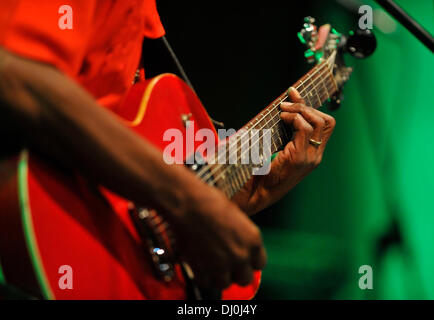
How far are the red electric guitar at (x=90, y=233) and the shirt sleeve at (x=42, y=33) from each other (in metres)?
0.11

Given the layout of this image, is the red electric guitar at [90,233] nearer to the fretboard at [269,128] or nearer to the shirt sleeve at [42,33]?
the fretboard at [269,128]

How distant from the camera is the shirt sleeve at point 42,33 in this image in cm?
48

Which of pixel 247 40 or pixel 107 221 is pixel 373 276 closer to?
pixel 247 40

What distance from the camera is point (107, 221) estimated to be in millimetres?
569

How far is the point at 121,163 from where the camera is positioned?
50cm

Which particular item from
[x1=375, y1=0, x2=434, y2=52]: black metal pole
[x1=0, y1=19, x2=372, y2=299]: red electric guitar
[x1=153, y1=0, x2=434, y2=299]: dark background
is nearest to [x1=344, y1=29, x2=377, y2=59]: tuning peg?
[x1=375, y1=0, x2=434, y2=52]: black metal pole

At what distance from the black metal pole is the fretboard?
0.24 m

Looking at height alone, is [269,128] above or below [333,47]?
below

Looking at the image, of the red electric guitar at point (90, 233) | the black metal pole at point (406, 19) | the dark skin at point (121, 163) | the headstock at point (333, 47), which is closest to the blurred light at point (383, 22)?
the headstock at point (333, 47)

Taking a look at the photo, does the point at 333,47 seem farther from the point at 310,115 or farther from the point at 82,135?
the point at 82,135

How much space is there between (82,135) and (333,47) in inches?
35.5

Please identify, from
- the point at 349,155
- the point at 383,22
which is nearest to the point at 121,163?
the point at 349,155
